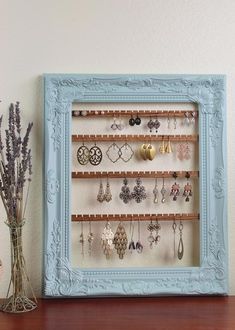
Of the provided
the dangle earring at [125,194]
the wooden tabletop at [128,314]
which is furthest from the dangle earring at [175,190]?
the wooden tabletop at [128,314]

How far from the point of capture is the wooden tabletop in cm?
123

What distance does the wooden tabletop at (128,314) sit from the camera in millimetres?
1230

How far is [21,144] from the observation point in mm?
1416

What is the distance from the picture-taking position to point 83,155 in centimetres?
149

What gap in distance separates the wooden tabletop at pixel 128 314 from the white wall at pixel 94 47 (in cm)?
16

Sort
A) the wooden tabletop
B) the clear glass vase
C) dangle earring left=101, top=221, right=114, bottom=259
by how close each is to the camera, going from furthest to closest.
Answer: dangle earring left=101, top=221, right=114, bottom=259, the clear glass vase, the wooden tabletop

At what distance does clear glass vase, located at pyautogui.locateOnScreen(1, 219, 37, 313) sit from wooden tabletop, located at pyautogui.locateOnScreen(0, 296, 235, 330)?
0.11 feet

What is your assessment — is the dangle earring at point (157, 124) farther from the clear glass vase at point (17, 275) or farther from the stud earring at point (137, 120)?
the clear glass vase at point (17, 275)

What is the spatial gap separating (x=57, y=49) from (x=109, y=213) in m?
0.61

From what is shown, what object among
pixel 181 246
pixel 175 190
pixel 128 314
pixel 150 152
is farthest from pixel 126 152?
pixel 128 314

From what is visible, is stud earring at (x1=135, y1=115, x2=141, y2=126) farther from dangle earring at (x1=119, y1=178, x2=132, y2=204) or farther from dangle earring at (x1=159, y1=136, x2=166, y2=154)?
dangle earring at (x1=119, y1=178, x2=132, y2=204)

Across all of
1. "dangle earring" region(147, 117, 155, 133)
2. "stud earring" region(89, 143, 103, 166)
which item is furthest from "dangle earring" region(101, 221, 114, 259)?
"dangle earring" region(147, 117, 155, 133)

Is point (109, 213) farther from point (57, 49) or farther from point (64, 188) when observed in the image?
point (57, 49)

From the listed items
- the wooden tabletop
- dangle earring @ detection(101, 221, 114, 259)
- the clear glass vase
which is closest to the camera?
the wooden tabletop
